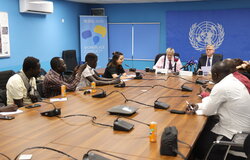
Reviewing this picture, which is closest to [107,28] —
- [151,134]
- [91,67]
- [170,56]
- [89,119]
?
[170,56]

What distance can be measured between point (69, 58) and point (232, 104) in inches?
229

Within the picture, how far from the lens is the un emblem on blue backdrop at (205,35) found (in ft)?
25.0

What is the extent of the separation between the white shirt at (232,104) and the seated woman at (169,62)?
3.49m

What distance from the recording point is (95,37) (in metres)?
8.63

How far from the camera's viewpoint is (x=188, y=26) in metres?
7.94

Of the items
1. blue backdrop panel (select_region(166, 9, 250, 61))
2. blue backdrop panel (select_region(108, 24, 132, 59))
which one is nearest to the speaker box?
blue backdrop panel (select_region(108, 24, 132, 59))

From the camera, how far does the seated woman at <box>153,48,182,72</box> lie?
19.7ft

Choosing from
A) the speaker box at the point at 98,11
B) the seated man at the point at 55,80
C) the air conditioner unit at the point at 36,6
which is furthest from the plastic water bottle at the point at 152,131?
the speaker box at the point at 98,11

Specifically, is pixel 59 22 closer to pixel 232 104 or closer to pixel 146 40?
pixel 146 40

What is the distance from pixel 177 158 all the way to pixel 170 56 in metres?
4.53

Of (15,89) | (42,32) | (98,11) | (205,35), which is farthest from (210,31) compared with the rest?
(15,89)

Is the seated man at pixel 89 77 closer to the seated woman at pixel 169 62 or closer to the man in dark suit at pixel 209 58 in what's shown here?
the seated woman at pixel 169 62

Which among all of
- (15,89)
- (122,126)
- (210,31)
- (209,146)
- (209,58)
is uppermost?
(210,31)

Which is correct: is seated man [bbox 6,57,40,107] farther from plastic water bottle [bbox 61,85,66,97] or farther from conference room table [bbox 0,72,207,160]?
conference room table [bbox 0,72,207,160]
